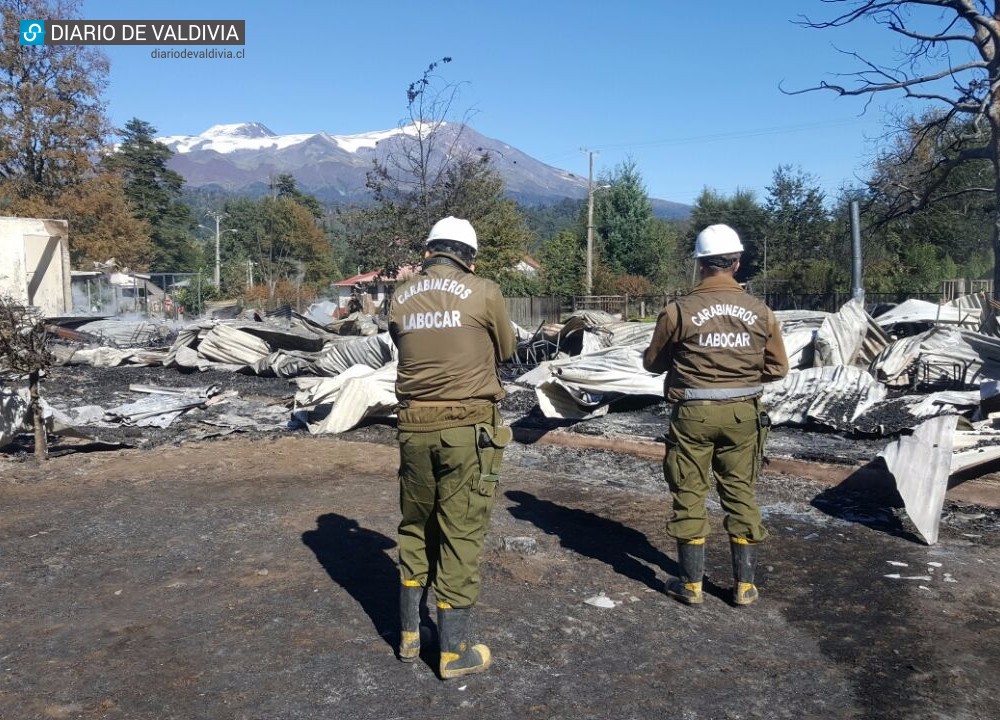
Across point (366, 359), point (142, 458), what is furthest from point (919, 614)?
point (366, 359)

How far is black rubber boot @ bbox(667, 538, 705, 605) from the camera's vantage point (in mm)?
3796

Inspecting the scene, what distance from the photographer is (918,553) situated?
4.48 m

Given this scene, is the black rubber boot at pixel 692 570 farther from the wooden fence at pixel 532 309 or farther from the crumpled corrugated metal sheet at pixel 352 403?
the wooden fence at pixel 532 309

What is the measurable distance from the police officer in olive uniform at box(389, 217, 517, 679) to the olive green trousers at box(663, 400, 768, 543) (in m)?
1.00

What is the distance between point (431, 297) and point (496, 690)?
1.55 metres

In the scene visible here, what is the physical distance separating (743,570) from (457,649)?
1.49 meters

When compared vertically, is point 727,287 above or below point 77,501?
above

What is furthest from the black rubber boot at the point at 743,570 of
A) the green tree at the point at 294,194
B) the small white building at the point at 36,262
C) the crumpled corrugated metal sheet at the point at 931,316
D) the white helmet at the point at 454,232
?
the green tree at the point at 294,194

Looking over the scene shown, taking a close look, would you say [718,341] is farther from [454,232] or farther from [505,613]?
[505,613]

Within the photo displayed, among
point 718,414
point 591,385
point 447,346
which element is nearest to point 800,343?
point 591,385

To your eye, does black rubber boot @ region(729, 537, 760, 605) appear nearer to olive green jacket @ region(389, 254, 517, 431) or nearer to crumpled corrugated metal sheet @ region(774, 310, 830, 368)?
olive green jacket @ region(389, 254, 517, 431)

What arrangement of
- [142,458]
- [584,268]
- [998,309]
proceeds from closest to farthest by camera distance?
[142,458] → [998,309] → [584,268]

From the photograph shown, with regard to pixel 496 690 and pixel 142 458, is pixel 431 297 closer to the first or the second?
pixel 496 690

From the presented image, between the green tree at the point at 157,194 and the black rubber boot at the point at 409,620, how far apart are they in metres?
55.8
